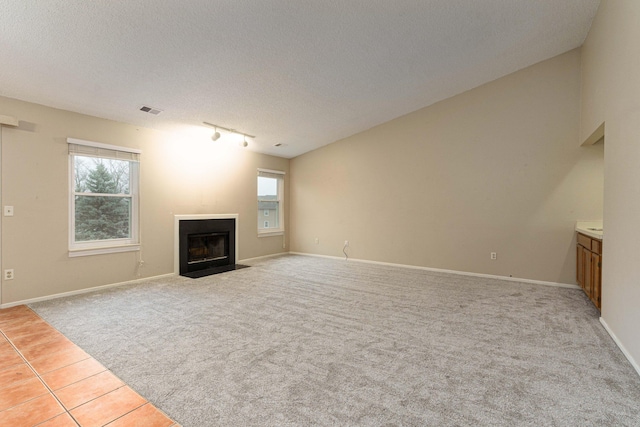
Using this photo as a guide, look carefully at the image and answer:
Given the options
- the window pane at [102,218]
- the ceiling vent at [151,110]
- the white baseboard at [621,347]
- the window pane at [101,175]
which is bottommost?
the white baseboard at [621,347]

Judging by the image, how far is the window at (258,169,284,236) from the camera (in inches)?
268

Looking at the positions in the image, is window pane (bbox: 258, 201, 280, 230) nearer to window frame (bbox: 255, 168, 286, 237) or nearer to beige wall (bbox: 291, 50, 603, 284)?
window frame (bbox: 255, 168, 286, 237)

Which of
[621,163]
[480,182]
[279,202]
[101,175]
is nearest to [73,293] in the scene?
[101,175]

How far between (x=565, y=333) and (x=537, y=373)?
0.98 meters

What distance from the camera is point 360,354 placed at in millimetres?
2271

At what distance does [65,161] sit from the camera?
3807 millimetres

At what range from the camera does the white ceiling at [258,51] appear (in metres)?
2.53

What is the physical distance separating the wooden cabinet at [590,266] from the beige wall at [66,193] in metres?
5.53

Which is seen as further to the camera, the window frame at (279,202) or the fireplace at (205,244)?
the window frame at (279,202)

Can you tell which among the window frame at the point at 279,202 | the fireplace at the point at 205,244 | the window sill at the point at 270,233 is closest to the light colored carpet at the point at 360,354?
the fireplace at the point at 205,244

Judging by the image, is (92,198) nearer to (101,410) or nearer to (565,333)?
(101,410)

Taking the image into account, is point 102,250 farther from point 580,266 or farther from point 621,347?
point 580,266

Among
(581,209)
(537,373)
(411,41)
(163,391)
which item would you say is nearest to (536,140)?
(581,209)

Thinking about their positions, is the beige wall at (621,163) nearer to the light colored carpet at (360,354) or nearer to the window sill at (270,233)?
the light colored carpet at (360,354)
